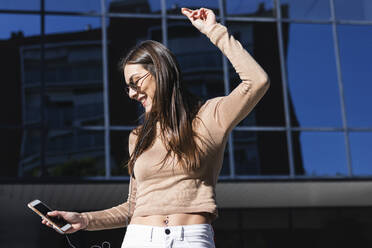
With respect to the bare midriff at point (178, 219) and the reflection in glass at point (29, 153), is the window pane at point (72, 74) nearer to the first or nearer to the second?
the reflection in glass at point (29, 153)

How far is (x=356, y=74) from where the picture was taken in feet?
36.7

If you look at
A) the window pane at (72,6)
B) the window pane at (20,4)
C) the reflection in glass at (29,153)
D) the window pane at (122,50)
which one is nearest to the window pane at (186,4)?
the window pane at (122,50)

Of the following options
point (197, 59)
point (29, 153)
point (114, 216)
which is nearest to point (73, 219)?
point (114, 216)

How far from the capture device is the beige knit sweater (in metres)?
1.81

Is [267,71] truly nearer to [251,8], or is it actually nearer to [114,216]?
[251,8]

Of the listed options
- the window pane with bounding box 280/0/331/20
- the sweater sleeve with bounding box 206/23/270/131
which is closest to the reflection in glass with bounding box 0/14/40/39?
the window pane with bounding box 280/0/331/20

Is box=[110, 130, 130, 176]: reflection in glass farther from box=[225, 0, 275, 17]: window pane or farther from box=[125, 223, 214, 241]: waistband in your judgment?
box=[125, 223, 214, 241]: waistband

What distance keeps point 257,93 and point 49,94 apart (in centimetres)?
879

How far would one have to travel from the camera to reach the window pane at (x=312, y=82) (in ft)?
35.8

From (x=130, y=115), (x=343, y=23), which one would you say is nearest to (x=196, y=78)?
(x=130, y=115)

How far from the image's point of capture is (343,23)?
11.5 metres

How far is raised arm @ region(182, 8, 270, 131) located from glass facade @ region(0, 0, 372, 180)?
807 centimetres

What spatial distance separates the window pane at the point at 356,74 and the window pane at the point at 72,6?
15.0 ft

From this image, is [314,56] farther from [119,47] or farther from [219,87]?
[119,47]
